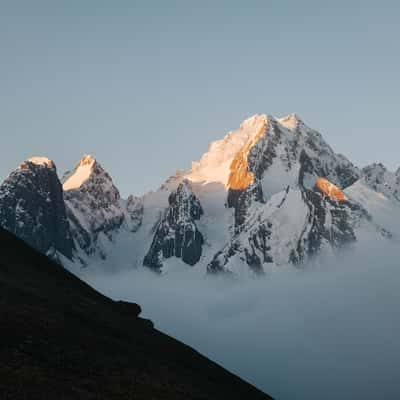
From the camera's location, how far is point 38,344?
54250 mm

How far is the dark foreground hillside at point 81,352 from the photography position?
47.2 metres

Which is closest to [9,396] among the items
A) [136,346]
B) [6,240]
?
[136,346]

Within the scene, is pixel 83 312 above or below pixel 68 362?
above

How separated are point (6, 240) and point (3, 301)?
41.4m

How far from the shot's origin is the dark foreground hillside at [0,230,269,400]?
47.2m

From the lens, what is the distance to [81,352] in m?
56.5

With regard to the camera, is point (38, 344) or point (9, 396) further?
point (38, 344)

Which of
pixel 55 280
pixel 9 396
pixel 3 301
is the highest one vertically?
pixel 55 280

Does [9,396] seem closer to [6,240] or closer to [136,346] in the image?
[136,346]

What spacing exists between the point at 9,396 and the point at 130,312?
57836mm

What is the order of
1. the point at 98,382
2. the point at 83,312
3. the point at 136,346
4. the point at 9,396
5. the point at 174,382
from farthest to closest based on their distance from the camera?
the point at 83,312 < the point at 136,346 < the point at 174,382 < the point at 98,382 < the point at 9,396

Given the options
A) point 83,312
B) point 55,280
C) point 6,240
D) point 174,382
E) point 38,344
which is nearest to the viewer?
point 38,344

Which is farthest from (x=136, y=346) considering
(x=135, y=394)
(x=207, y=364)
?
(x=135, y=394)

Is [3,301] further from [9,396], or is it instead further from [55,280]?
[55,280]
